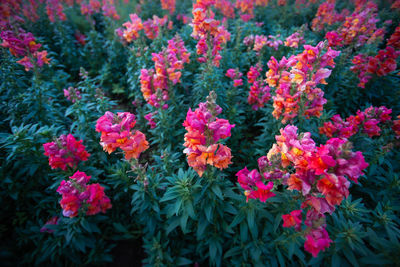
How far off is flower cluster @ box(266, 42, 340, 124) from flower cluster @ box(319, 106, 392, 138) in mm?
498

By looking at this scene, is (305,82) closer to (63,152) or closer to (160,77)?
(160,77)

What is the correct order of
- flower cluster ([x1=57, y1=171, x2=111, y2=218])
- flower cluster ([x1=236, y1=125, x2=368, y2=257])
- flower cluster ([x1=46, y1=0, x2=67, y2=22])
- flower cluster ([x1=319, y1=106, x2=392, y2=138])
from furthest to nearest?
1. flower cluster ([x1=46, y1=0, x2=67, y2=22])
2. flower cluster ([x1=319, y1=106, x2=392, y2=138])
3. flower cluster ([x1=57, y1=171, x2=111, y2=218])
4. flower cluster ([x1=236, y1=125, x2=368, y2=257])

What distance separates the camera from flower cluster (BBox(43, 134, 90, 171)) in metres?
2.60

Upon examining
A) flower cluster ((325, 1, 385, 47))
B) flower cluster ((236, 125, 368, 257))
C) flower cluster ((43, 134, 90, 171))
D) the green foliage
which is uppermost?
flower cluster ((325, 1, 385, 47))

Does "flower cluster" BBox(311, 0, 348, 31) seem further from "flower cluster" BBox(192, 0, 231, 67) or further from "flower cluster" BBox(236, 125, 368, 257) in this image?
"flower cluster" BBox(236, 125, 368, 257)

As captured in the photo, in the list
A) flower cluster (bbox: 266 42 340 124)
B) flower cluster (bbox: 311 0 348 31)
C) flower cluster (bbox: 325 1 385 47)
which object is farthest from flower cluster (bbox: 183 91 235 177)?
flower cluster (bbox: 311 0 348 31)

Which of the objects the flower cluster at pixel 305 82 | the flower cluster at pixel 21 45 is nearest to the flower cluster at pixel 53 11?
the flower cluster at pixel 21 45

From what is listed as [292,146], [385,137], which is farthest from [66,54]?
[385,137]

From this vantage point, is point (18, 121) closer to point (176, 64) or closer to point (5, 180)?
point (5, 180)

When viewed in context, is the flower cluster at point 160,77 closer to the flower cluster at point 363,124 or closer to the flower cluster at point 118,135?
the flower cluster at point 118,135

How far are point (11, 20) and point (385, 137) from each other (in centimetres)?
747

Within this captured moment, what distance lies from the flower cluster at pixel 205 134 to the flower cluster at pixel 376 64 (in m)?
4.53

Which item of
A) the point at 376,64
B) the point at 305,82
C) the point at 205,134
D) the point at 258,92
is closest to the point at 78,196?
the point at 205,134

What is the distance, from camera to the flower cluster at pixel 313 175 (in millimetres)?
1615
